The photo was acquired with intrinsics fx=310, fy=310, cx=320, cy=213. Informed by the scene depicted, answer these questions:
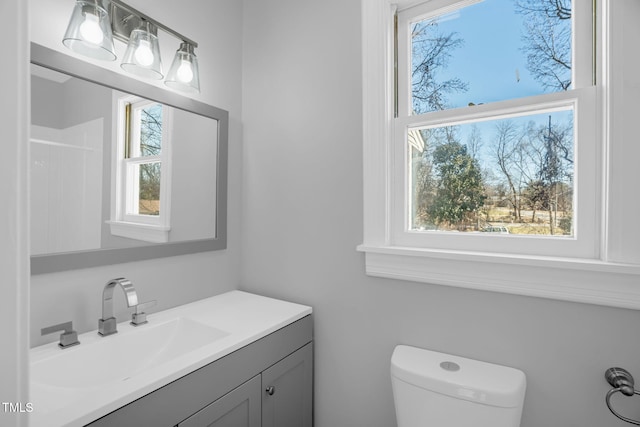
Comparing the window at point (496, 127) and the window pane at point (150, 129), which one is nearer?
the window at point (496, 127)

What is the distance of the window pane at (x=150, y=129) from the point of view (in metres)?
1.24

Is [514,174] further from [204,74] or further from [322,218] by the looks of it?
[204,74]

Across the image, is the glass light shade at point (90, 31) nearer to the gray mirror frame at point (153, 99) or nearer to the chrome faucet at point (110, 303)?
the gray mirror frame at point (153, 99)

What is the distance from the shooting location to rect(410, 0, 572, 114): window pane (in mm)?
1039

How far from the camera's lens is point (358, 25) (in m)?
1.31

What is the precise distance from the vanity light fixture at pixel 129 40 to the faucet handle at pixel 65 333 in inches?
35.3

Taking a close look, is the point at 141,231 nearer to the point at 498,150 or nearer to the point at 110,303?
the point at 110,303

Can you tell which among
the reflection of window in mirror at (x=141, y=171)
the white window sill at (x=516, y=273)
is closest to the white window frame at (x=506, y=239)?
the white window sill at (x=516, y=273)

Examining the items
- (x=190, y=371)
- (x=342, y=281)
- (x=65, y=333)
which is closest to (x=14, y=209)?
(x=190, y=371)

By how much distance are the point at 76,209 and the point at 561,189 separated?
5.35ft

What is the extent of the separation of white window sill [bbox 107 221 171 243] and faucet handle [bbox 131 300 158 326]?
10.0 inches

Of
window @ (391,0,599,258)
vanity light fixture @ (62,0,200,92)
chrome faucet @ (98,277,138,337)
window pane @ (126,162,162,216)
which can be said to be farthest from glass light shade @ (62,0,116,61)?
window @ (391,0,599,258)

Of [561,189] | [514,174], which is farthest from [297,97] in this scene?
[561,189]

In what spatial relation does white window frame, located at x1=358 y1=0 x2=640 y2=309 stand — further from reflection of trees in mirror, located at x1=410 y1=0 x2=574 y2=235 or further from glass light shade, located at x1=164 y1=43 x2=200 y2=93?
glass light shade, located at x1=164 y1=43 x2=200 y2=93
